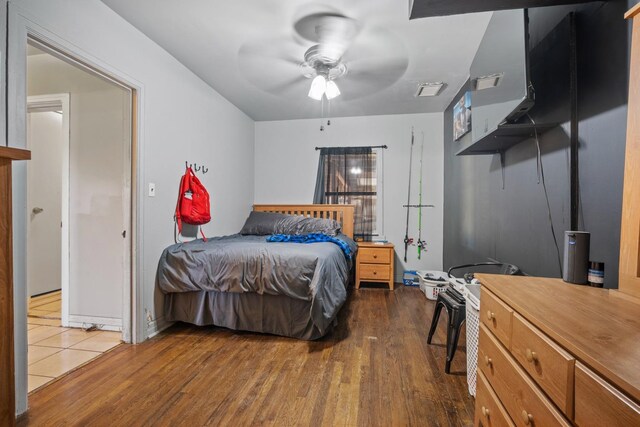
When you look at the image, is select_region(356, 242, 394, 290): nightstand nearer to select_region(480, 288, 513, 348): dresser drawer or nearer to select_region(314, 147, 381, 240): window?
select_region(314, 147, 381, 240): window

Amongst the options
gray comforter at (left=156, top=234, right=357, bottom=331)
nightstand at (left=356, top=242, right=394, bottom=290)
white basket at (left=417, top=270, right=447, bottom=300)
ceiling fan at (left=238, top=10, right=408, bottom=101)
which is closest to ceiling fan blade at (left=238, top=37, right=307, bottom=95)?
ceiling fan at (left=238, top=10, right=408, bottom=101)

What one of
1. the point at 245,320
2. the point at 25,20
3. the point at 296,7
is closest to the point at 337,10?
the point at 296,7

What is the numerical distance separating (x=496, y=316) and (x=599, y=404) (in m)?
0.50

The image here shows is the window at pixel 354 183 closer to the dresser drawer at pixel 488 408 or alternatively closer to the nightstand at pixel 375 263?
the nightstand at pixel 375 263

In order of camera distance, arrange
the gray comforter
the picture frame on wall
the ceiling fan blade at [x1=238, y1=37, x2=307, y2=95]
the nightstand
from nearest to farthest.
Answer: the gray comforter → the ceiling fan blade at [x1=238, y1=37, x2=307, y2=95] → the picture frame on wall → the nightstand

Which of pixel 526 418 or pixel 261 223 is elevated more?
pixel 261 223

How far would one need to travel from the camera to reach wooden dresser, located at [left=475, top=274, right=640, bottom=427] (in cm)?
51

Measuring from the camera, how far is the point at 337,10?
1.91 meters

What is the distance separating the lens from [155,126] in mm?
2336

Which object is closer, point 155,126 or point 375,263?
point 155,126

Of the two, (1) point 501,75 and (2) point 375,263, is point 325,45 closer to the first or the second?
(1) point 501,75

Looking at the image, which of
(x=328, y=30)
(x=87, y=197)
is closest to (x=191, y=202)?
(x=87, y=197)

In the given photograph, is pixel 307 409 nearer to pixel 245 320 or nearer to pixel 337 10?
pixel 245 320

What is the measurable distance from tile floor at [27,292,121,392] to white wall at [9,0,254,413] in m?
0.33
